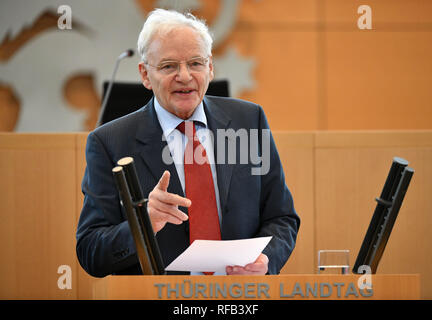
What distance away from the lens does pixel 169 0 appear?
484cm

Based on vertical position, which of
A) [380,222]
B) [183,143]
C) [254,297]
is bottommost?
[254,297]

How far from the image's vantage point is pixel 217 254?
1.37 metres

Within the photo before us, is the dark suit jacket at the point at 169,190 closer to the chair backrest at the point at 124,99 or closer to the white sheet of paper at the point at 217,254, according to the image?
the white sheet of paper at the point at 217,254

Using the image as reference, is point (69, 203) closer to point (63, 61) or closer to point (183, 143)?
point (183, 143)

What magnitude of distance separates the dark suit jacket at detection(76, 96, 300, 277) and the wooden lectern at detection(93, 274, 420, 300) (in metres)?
0.43

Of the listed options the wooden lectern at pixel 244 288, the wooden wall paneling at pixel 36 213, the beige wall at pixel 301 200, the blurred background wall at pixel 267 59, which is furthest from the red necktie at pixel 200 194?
the blurred background wall at pixel 267 59

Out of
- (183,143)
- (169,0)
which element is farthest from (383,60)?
(183,143)

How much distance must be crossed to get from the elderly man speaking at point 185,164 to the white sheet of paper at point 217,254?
284mm

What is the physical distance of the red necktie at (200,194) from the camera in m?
1.77

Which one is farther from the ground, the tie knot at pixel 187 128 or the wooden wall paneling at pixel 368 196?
the tie knot at pixel 187 128

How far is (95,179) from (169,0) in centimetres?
334

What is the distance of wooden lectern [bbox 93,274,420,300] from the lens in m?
1.19

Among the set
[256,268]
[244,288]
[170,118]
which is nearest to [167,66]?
[170,118]

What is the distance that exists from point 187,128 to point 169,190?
0.21 metres
